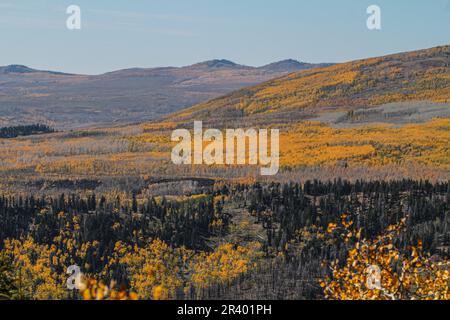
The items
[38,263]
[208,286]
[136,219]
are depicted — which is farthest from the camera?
[136,219]

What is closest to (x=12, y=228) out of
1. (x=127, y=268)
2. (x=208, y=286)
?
(x=127, y=268)

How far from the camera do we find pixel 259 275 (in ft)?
521

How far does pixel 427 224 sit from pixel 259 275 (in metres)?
Answer: 45.4

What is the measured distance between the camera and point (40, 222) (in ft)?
646

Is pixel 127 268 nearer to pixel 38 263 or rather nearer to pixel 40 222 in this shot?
pixel 38 263
